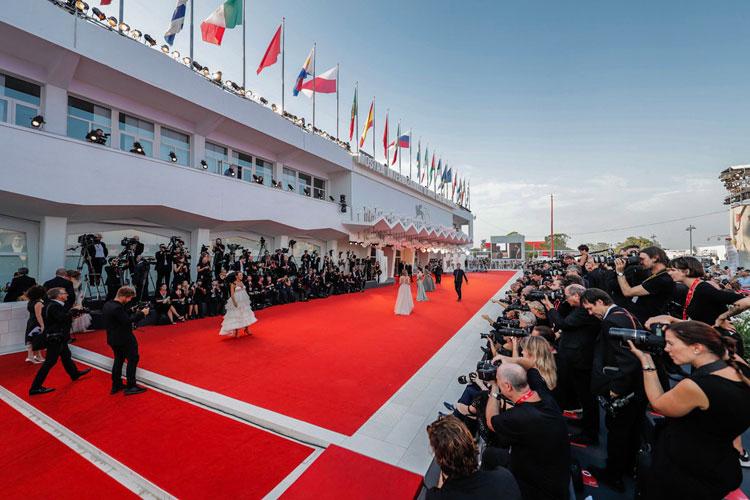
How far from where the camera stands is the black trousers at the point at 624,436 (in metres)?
2.70

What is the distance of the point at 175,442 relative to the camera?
3490mm

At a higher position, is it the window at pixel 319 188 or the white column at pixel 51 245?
the window at pixel 319 188

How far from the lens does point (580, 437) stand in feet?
11.6

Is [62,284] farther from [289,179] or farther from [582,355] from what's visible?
[289,179]

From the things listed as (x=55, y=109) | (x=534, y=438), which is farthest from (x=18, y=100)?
(x=534, y=438)

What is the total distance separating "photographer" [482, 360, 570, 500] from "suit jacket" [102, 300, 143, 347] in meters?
5.34

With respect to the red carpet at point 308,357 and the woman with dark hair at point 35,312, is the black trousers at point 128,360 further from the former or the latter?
the woman with dark hair at point 35,312

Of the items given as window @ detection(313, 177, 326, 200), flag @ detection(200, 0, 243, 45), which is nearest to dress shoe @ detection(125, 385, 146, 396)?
flag @ detection(200, 0, 243, 45)

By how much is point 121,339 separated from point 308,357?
3.14 meters

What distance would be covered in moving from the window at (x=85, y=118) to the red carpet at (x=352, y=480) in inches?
A: 540

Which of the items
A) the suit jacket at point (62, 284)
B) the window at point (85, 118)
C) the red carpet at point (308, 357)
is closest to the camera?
the red carpet at point (308, 357)

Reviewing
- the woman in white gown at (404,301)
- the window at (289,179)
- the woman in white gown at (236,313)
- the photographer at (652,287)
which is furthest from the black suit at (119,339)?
the window at (289,179)

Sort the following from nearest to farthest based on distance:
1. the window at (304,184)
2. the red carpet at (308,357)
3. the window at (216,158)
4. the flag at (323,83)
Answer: the red carpet at (308,357) → the window at (216,158) → the flag at (323,83) → the window at (304,184)

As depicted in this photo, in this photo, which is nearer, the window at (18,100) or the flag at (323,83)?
the window at (18,100)
